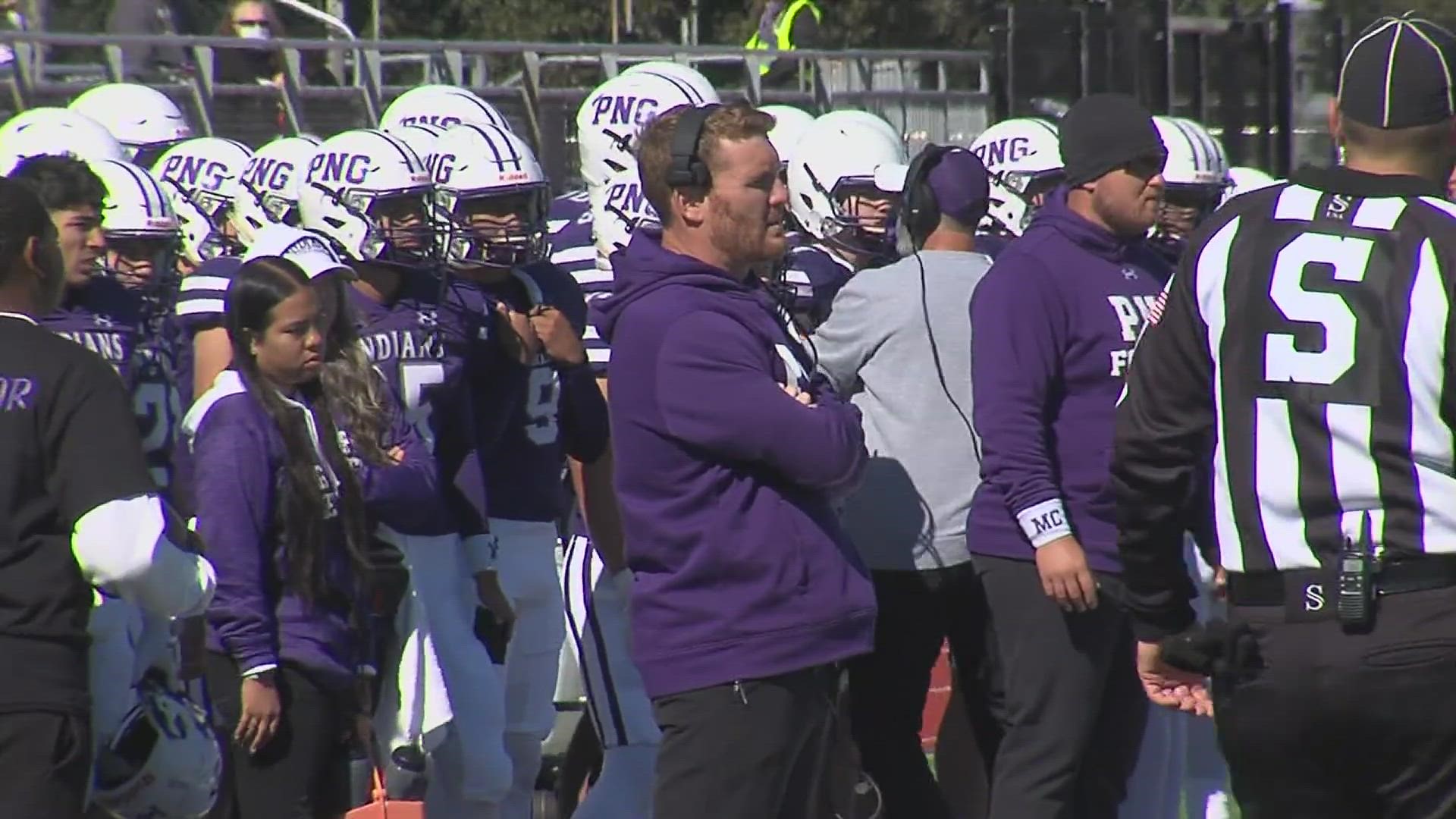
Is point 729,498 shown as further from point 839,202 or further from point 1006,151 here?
point 1006,151

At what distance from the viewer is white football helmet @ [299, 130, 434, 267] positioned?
6961 millimetres

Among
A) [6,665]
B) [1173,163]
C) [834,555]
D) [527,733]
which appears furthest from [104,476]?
[1173,163]

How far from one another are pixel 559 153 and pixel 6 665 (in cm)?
745

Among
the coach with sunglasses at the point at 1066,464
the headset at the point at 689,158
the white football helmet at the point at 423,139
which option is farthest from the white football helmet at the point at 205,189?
the headset at the point at 689,158

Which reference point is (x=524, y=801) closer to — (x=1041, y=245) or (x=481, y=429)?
(x=481, y=429)

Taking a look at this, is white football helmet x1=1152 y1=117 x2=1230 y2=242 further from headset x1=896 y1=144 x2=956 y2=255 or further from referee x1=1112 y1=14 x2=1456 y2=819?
referee x1=1112 y1=14 x2=1456 y2=819

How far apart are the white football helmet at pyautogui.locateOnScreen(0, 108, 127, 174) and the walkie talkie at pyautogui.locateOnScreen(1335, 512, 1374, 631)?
5.34 meters

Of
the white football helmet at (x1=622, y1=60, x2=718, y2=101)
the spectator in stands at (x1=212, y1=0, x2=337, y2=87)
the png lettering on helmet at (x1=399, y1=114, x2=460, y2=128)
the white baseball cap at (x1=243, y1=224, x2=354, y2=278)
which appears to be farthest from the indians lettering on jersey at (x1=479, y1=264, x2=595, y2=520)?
the spectator in stands at (x1=212, y1=0, x2=337, y2=87)

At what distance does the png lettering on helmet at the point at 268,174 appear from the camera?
8.93 metres

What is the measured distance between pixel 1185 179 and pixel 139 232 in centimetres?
314

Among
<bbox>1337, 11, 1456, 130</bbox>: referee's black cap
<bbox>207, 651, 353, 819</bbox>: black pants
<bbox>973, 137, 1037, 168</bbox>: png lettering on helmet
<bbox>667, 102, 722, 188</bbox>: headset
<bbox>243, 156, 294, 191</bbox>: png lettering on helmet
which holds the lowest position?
<bbox>207, 651, 353, 819</bbox>: black pants

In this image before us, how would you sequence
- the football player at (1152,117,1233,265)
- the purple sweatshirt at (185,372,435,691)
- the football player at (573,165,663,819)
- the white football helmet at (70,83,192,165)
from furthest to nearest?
the white football helmet at (70,83,192,165)
the football player at (1152,117,1233,265)
the football player at (573,165,663,819)
the purple sweatshirt at (185,372,435,691)

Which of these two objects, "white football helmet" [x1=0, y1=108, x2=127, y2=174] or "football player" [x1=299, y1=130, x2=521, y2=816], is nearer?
"football player" [x1=299, y1=130, x2=521, y2=816]

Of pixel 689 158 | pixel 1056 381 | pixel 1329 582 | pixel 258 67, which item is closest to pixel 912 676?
pixel 1056 381
